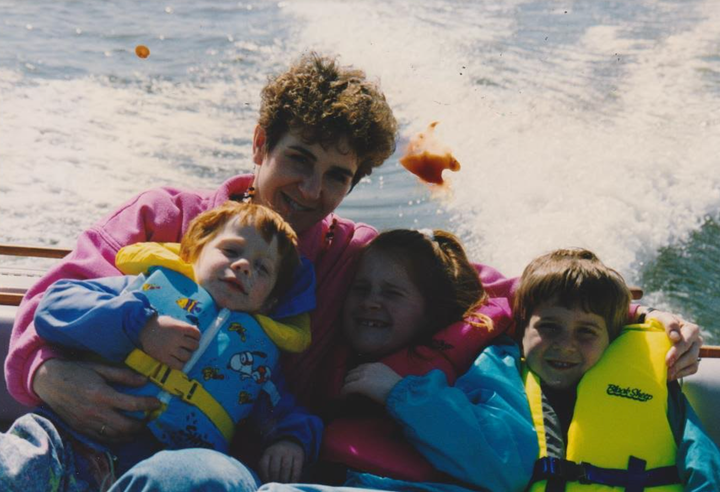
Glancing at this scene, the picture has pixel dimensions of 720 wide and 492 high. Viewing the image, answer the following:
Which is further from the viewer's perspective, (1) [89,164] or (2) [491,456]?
(1) [89,164]

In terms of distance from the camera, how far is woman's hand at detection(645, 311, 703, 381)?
206 cm

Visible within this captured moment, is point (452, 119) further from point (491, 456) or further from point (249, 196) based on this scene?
point (491, 456)

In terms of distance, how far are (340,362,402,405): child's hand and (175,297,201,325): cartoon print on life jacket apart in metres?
0.37

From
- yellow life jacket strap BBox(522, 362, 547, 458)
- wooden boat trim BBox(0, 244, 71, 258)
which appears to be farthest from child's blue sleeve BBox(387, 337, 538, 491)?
wooden boat trim BBox(0, 244, 71, 258)

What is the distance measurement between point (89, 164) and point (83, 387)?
364cm

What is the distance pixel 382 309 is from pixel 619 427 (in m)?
0.59

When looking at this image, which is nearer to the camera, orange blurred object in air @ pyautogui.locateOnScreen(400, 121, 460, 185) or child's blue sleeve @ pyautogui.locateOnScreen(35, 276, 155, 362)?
child's blue sleeve @ pyautogui.locateOnScreen(35, 276, 155, 362)

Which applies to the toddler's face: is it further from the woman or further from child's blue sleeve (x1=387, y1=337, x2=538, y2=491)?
child's blue sleeve (x1=387, y1=337, x2=538, y2=491)

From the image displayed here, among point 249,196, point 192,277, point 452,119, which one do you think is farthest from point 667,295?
point 192,277

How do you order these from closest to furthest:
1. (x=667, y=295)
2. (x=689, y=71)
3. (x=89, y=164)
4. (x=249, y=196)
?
(x=249, y=196) < (x=667, y=295) < (x=89, y=164) < (x=689, y=71)

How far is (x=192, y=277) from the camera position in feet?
6.15

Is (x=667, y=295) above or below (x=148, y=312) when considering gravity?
below

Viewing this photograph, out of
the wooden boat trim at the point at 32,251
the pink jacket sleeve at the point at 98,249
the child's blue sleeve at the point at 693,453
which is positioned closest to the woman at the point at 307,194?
the pink jacket sleeve at the point at 98,249

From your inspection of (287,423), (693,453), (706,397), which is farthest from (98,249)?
(706,397)
